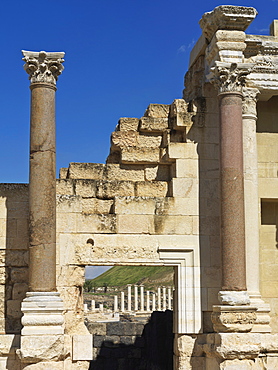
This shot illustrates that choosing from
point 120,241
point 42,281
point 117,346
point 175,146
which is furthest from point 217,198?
point 117,346

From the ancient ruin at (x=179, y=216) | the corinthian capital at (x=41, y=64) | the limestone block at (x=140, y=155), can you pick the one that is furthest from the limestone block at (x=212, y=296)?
the corinthian capital at (x=41, y=64)

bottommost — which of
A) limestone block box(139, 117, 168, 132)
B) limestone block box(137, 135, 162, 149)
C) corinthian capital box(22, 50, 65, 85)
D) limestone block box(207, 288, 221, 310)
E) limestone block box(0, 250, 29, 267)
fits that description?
limestone block box(207, 288, 221, 310)

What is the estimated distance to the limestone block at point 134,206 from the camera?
13484mm

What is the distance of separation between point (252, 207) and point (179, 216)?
1.58 m

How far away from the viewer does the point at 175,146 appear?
45.6ft

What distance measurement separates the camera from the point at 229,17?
13258 mm

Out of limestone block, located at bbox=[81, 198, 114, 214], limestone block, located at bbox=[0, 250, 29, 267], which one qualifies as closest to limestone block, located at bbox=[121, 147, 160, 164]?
limestone block, located at bbox=[81, 198, 114, 214]

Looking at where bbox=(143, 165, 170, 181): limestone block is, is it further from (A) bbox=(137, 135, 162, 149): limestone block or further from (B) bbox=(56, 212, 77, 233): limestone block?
(B) bbox=(56, 212, 77, 233): limestone block

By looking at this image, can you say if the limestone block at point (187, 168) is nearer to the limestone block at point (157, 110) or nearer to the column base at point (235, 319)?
the limestone block at point (157, 110)

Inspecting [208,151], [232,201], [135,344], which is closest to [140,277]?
[135,344]

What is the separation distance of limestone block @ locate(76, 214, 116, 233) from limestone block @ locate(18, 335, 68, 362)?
2.51 metres

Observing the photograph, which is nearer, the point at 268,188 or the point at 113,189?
the point at 113,189

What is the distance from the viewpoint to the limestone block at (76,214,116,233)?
523 inches

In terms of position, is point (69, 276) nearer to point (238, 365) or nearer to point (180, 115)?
point (238, 365)
